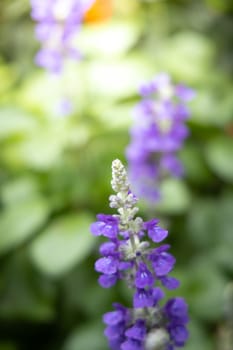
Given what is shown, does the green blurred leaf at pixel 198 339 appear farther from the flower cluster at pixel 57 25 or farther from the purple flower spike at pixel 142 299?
the flower cluster at pixel 57 25

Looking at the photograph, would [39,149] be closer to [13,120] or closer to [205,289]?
[13,120]

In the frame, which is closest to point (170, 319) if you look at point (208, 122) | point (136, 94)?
point (208, 122)

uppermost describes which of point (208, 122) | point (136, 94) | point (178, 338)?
point (136, 94)

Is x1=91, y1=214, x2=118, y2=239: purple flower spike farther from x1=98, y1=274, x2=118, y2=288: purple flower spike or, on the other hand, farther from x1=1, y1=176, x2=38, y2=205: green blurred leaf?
x1=1, y1=176, x2=38, y2=205: green blurred leaf

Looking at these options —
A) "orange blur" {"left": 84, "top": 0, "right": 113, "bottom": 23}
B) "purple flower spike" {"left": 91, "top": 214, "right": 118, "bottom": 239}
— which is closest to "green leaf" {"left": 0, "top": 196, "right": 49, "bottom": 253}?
"purple flower spike" {"left": 91, "top": 214, "right": 118, "bottom": 239}

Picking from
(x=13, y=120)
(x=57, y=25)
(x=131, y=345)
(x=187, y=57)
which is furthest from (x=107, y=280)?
(x=187, y=57)

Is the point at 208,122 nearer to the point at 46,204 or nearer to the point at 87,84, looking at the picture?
the point at 87,84

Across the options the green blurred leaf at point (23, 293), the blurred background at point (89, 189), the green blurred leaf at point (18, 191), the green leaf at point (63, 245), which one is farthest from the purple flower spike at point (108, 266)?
the green blurred leaf at point (18, 191)
